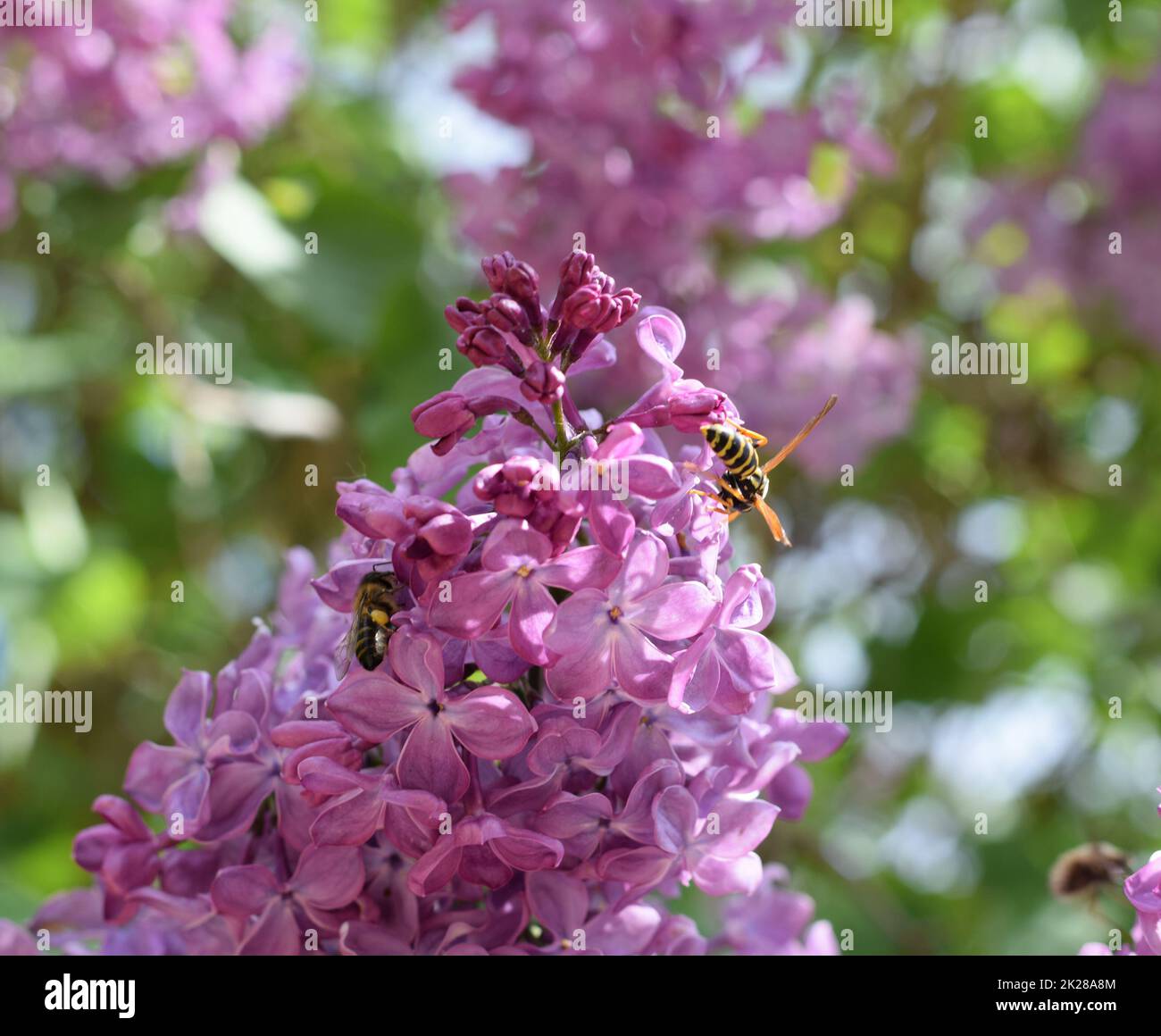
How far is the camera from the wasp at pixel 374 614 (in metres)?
1.00

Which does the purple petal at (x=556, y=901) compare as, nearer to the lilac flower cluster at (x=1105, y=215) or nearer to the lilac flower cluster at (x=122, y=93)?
the lilac flower cluster at (x=122, y=93)

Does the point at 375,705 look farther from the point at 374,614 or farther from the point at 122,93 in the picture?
the point at 122,93

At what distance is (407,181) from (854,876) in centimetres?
190

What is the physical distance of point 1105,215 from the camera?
3.25 metres

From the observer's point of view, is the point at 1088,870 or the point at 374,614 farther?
the point at 1088,870

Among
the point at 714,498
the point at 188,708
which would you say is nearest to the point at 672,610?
the point at 714,498

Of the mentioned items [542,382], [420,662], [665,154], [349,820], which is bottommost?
[349,820]

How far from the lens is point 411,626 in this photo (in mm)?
994

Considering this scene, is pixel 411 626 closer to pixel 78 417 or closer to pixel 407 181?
pixel 407 181

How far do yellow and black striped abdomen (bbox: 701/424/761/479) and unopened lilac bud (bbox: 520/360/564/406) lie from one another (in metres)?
0.13

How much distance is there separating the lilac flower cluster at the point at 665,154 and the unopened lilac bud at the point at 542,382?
1054mm

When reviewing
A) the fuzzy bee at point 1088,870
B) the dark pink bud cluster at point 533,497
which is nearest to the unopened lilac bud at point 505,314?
the dark pink bud cluster at point 533,497

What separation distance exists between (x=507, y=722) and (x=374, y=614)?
131 mm
